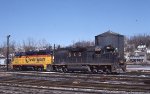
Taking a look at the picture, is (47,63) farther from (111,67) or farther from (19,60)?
(111,67)

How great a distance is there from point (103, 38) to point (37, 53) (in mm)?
16576

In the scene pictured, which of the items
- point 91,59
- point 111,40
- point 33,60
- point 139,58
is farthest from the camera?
point 139,58

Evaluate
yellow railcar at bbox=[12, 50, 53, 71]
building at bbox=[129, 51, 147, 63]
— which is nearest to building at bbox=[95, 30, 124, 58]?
yellow railcar at bbox=[12, 50, 53, 71]

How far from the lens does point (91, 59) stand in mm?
34438

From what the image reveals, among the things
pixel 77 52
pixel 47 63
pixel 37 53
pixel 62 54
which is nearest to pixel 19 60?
pixel 37 53

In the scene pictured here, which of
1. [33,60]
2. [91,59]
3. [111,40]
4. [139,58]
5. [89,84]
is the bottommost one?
[89,84]

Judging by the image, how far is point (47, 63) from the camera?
4016 cm

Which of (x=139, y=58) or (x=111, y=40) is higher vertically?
(x=111, y=40)

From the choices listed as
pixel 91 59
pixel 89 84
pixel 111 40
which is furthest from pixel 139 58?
pixel 89 84

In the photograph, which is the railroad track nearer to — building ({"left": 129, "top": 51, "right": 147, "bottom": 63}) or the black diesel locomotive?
the black diesel locomotive

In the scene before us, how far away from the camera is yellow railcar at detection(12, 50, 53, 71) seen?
40.4 metres

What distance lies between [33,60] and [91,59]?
11.3 meters

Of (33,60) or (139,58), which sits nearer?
(33,60)

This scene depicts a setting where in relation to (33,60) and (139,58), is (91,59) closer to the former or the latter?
(33,60)
